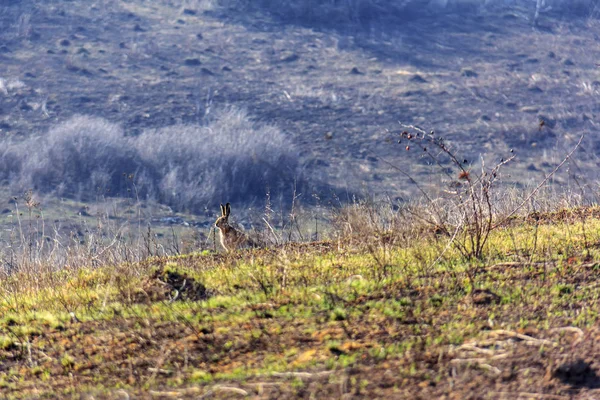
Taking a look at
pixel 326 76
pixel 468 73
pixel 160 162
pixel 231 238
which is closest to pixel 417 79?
pixel 468 73

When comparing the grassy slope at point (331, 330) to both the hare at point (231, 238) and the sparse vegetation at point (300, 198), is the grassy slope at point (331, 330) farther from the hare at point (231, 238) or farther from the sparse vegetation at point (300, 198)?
the hare at point (231, 238)

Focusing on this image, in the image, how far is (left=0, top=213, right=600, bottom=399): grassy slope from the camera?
488cm

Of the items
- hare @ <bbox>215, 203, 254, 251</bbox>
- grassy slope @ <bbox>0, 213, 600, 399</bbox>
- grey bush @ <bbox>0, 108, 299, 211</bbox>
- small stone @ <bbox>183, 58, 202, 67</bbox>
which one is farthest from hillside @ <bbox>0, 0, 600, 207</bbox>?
grassy slope @ <bbox>0, 213, 600, 399</bbox>

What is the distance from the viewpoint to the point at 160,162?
74875 millimetres

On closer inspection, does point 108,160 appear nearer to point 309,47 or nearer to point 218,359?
point 309,47

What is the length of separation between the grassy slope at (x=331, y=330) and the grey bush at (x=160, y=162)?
59856mm

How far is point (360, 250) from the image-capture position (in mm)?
8609

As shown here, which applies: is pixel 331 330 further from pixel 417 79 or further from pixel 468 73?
pixel 468 73

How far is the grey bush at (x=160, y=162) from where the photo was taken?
70438 millimetres

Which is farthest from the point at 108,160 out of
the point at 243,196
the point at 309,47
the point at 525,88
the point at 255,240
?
the point at 255,240

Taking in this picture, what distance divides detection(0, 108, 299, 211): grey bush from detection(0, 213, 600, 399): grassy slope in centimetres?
5986

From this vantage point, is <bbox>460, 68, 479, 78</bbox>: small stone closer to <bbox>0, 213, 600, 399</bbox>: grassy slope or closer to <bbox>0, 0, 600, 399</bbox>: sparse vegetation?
<bbox>0, 0, 600, 399</bbox>: sparse vegetation

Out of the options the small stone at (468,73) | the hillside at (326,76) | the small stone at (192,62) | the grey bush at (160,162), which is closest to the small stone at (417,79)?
the hillside at (326,76)

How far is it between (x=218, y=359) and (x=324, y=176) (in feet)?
217
